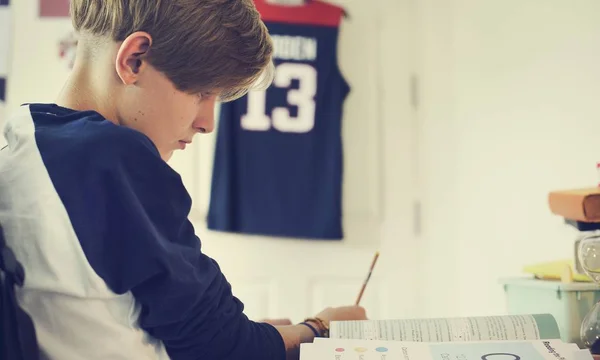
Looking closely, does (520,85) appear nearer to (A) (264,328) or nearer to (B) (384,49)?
(B) (384,49)

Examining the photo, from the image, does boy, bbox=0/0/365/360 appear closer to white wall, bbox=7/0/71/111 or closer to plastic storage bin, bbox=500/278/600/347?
plastic storage bin, bbox=500/278/600/347

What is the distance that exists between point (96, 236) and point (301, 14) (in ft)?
5.60

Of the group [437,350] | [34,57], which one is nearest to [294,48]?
[34,57]

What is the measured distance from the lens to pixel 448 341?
0.69m

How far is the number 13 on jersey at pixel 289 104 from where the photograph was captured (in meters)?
2.09

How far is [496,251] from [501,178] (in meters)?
0.21

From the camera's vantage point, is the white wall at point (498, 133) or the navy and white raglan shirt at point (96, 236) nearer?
the navy and white raglan shirt at point (96, 236)

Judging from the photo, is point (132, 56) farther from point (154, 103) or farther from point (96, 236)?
point (96, 236)

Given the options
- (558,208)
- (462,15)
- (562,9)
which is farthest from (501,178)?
(558,208)

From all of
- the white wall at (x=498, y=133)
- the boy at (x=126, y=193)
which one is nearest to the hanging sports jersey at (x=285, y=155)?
the white wall at (x=498, y=133)

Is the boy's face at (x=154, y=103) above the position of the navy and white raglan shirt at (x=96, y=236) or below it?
above

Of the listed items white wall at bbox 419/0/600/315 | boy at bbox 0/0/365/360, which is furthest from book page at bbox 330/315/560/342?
white wall at bbox 419/0/600/315

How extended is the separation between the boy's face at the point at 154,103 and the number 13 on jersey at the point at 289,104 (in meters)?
1.36

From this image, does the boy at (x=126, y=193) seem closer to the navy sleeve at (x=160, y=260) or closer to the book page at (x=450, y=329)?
the navy sleeve at (x=160, y=260)
